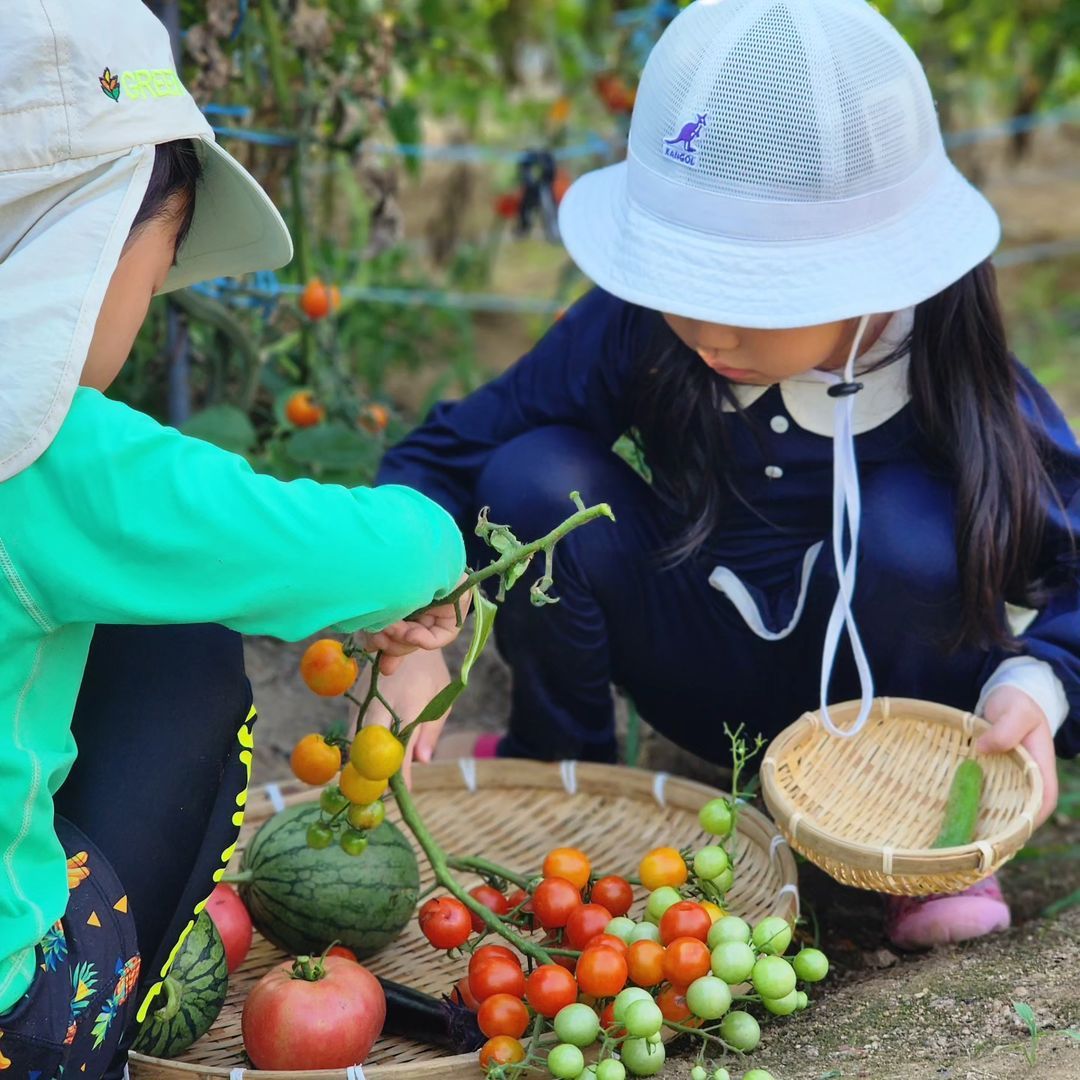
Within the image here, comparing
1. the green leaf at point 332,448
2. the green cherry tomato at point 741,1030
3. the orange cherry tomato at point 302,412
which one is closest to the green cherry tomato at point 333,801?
the green cherry tomato at point 741,1030

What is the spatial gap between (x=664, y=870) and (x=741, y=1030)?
0.23 metres

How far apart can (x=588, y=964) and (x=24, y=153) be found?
90cm

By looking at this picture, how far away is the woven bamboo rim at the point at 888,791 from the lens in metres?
1.59

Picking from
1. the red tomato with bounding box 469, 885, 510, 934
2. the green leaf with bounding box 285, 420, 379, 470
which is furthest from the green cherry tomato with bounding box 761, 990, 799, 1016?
the green leaf with bounding box 285, 420, 379, 470

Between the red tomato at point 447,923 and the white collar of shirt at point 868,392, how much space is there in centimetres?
76

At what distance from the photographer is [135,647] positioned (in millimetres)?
1441

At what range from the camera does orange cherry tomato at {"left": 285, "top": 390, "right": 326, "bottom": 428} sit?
255 centimetres

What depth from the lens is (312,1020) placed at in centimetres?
146

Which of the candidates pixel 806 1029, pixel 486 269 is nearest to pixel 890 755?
pixel 806 1029

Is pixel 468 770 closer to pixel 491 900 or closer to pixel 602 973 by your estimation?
pixel 491 900

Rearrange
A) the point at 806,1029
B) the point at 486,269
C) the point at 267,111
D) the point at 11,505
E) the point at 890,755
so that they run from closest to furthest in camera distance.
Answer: the point at 11,505 → the point at 806,1029 → the point at 890,755 → the point at 267,111 → the point at 486,269

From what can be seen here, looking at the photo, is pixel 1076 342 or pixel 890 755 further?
pixel 1076 342

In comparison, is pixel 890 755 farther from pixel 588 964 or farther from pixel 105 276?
pixel 105 276

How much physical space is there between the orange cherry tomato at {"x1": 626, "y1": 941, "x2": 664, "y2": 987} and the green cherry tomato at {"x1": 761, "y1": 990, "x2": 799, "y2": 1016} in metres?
0.11
